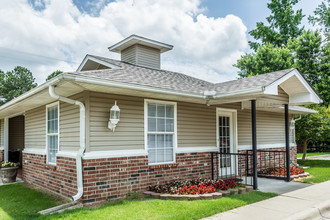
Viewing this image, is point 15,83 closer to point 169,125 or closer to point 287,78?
point 169,125

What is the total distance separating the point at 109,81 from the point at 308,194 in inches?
206

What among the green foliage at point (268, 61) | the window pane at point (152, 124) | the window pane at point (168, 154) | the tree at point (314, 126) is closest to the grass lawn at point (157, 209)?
the window pane at point (168, 154)

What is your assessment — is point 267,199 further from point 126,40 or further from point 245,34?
point 245,34

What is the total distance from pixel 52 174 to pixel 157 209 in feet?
10.6

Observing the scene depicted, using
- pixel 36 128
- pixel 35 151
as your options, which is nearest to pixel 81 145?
pixel 35 151

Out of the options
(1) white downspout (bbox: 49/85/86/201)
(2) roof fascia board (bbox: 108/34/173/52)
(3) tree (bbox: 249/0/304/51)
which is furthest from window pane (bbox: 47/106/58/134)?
(3) tree (bbox: 249/0/304/51)

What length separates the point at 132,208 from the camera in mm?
4883

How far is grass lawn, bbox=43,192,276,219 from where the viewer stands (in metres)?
4.41

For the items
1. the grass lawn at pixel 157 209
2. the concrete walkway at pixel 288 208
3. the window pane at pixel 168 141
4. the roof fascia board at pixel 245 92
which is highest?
the roof fascia board at pixel 245 92

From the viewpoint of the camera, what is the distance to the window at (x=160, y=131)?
6.44 metres

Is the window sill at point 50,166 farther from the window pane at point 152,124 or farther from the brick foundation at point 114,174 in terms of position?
the window pane at point 152,124

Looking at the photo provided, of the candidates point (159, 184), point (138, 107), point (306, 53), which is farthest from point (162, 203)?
point (306, 53)

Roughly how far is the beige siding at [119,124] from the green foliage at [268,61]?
16.9 metres

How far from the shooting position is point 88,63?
29.9 ft
